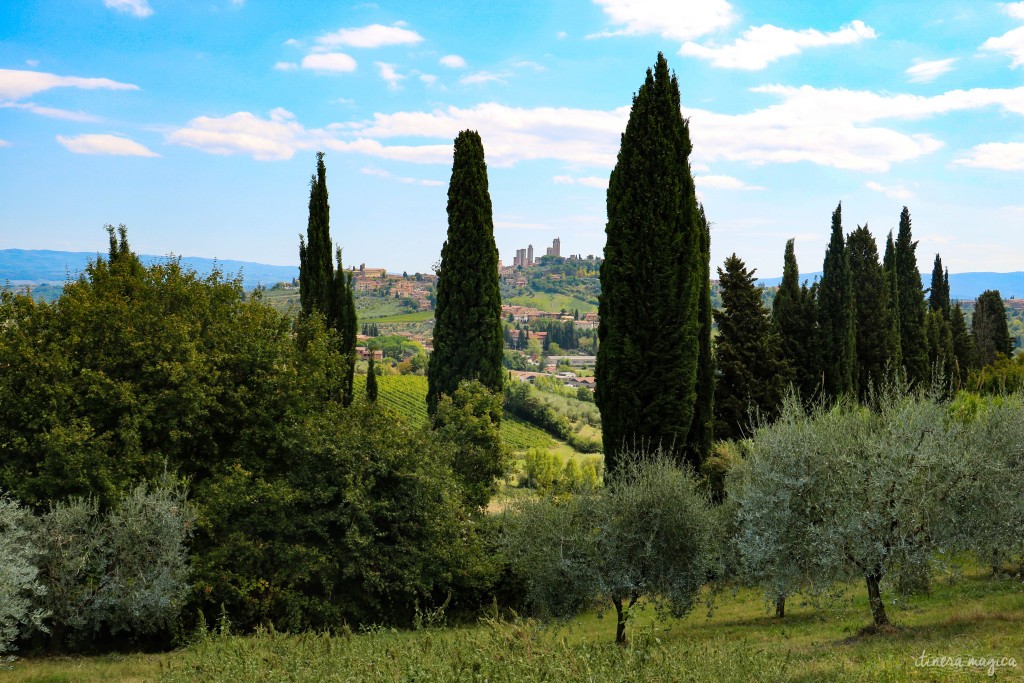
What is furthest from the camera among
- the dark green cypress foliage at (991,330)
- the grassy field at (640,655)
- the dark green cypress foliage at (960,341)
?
the dark green cypress foliage at (991,330)

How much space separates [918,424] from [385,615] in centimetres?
1202

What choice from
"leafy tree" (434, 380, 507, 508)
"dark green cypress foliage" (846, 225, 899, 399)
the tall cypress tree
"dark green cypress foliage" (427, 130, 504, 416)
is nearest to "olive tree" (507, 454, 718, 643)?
"leafy tree" (434, 380, 507, 508)

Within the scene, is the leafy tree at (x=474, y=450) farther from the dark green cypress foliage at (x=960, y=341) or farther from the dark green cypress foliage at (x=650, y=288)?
the dark green cypress foliage at (x=960, y=341)

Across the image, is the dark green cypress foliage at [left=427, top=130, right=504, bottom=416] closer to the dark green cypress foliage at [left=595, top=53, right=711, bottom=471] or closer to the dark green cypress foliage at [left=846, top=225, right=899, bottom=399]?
the dark green cypress foliage at [left=595, top=53, right=711, bottom=471]

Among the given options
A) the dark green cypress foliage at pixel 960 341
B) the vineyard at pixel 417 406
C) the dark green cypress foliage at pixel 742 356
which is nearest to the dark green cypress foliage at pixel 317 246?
the dark green cypress foliage at pixel 742 356

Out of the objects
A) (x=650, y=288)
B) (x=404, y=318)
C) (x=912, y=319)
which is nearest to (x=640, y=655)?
(x=650, y=288)

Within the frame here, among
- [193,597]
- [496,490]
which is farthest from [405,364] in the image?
[193,597]

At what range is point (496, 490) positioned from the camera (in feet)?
75.7

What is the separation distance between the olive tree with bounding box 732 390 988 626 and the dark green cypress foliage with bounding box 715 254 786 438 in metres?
16.8

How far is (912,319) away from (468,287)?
29.5 metres

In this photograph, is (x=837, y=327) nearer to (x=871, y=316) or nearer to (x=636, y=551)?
(x=871, y=316)

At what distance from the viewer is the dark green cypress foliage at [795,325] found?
34.8m

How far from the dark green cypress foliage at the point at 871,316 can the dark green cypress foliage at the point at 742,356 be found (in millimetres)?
9328

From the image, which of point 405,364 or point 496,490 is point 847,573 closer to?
point 496,490
